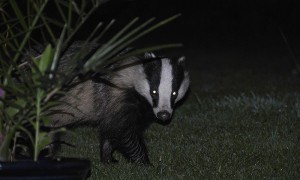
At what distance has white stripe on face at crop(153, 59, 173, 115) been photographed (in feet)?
17.3

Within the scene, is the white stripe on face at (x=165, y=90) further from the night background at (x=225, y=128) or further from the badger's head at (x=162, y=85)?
the night background at (x=225, y=128)

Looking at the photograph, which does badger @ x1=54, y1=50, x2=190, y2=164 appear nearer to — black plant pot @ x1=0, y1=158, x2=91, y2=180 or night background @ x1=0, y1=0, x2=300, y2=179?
night background @ x1=0, y1=0, x2=300, y2=179

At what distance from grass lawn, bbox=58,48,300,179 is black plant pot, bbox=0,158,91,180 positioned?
4.19 ft

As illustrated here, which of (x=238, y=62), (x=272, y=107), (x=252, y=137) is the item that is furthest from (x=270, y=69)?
(x=252, y=137)


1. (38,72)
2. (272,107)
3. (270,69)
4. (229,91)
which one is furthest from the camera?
(270,69)

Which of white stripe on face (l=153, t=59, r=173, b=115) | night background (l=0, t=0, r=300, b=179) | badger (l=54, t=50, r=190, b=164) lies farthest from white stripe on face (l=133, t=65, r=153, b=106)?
night background (l=0, t=0, r=300, b=179)

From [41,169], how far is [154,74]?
98.4 inches

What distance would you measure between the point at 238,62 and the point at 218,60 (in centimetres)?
51

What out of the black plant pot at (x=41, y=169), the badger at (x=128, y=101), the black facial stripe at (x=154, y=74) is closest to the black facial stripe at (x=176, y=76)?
the badger at (x=128, y=101)

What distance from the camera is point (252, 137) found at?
223 inches

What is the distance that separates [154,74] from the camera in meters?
5.36

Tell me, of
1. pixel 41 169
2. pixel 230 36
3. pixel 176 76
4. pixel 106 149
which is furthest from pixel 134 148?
pixel 230 36

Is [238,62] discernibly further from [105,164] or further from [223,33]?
[105,164]

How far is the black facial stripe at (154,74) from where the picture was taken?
5332 millimetres
